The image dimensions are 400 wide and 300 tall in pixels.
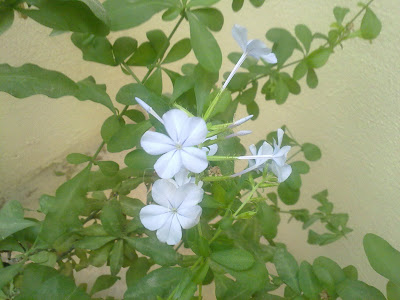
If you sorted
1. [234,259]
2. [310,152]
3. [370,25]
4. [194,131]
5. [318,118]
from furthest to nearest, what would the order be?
1. [318,118]
2. [310,152]
3. [370,25]
4. [234,259]
5. [194,131]

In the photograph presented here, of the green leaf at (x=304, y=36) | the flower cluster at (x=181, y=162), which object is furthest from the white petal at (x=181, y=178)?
the green leaf at (x=304, y=36)

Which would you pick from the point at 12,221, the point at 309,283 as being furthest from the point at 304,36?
the point at 12,221

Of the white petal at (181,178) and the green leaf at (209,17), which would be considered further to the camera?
the green leaf at (209,17)

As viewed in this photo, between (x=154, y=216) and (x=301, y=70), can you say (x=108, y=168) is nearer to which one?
(x=154, y=216)

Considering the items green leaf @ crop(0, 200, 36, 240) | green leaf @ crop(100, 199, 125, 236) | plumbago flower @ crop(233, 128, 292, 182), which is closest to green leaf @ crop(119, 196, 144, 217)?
green leaf @ crop(100, 199, 125, 236)

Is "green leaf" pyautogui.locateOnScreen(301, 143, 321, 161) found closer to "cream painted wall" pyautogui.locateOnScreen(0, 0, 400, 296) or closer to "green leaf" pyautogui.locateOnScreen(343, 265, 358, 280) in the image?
"cream painted wall" pyautogui.locateOnScreen(0, 0, 400, 296)

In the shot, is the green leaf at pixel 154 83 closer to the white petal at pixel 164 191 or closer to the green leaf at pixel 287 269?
the white petal at pixel 164 191
